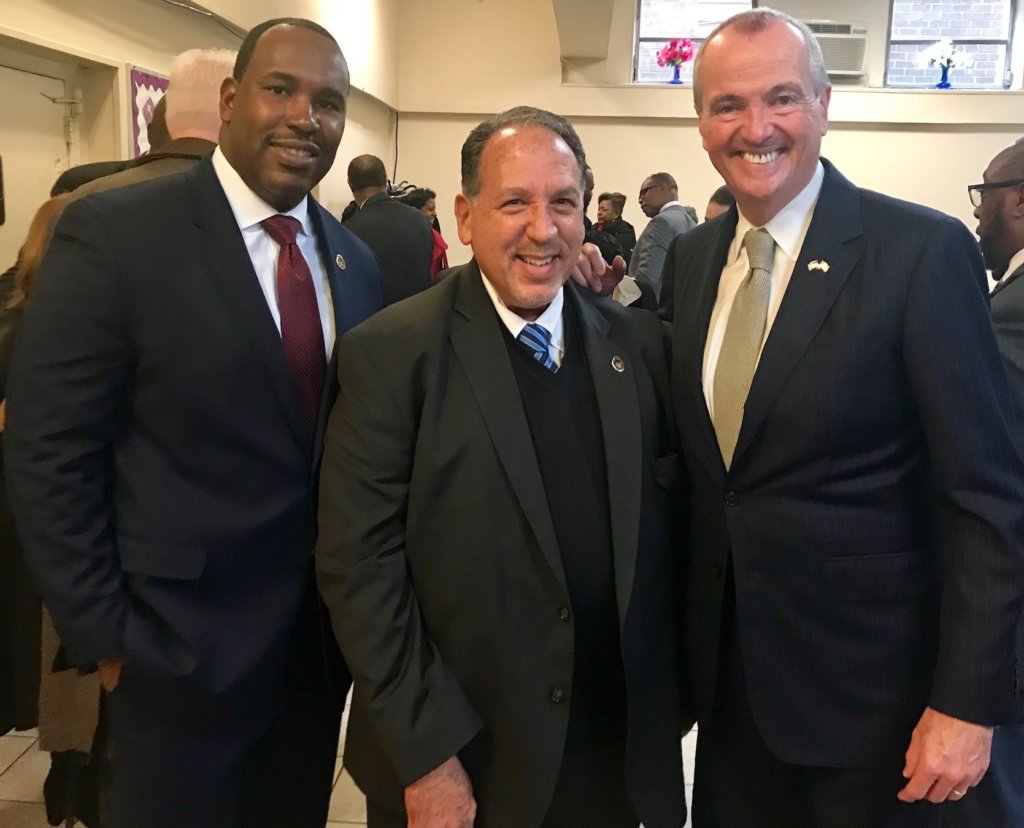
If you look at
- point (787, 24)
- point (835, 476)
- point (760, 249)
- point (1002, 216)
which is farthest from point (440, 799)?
point (1002, 216)

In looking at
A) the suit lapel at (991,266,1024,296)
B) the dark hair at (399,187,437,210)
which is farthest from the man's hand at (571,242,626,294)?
the dark hair at (399,187,437,210)

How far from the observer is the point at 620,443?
142 centimetres

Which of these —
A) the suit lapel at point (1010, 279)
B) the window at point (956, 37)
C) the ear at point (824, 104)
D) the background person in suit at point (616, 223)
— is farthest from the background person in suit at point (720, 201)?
the window at point (956, 37)

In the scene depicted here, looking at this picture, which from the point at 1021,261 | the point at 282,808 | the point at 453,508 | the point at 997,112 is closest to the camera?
the point at 453,508

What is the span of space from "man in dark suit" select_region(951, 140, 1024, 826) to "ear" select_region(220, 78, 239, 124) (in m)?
1.48

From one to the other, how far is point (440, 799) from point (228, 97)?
130cm

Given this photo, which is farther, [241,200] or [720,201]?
[720,201]

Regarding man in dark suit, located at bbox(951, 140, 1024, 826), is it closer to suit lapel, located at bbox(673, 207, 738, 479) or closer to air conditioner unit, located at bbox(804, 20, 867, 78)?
suit lapel, located at bbox(673, 207, 738, 479)

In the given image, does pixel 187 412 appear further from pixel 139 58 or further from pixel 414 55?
pixel 414 55

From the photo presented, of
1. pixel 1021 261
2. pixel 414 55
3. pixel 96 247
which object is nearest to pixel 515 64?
pixel 414 55

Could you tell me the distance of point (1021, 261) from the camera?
253cm

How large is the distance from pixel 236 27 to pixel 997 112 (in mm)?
8185

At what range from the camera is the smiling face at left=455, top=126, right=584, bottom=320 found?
141cm

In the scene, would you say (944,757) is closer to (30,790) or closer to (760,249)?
(760,249)
